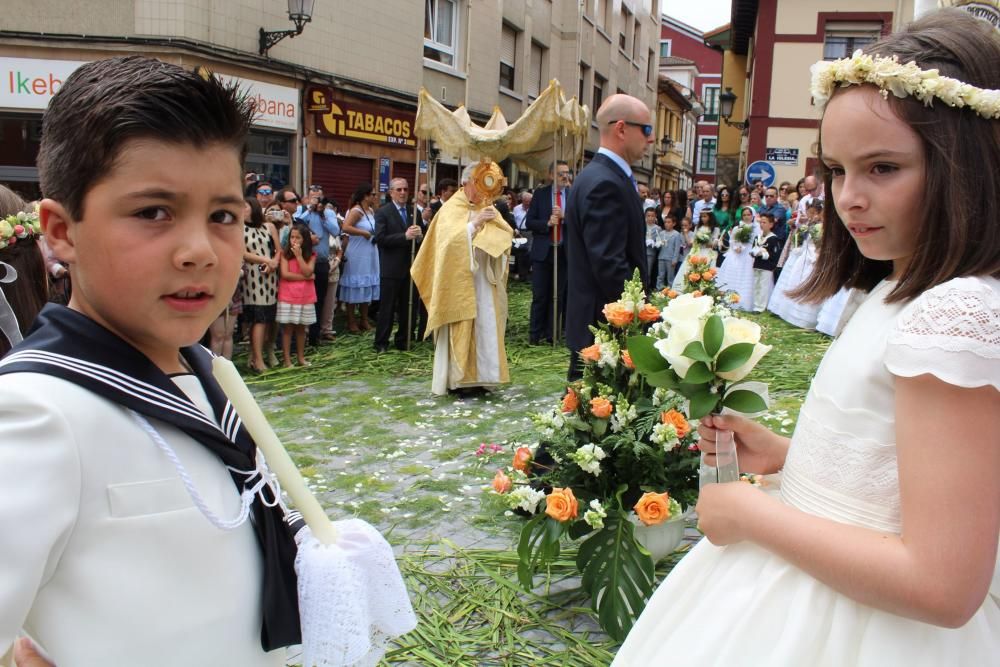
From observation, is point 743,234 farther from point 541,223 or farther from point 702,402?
point 702,402

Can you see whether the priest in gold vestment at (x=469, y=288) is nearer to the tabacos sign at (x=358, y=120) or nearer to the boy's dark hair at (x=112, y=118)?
the boy's dark hair at (x=112, y=118)

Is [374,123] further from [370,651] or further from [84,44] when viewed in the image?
[370,651]

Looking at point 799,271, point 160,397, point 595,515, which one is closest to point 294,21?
point 799,271

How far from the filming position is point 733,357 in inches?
57.1

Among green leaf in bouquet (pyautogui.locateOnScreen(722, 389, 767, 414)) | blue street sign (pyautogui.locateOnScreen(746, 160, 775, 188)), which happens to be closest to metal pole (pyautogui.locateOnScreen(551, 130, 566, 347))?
green leaf in bouquet (pyautogui.locateOnScreen(722, 389, 767, 414))

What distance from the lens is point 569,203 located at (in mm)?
5285

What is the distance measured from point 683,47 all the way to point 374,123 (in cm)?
5296

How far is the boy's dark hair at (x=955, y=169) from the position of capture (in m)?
1.22

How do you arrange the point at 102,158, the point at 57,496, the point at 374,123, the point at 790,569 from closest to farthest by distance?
1. the point at 57,496
2. the point at 102,158
3. the point at 790,569
4. the point at 374,123

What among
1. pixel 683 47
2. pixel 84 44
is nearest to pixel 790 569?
pixel 84 44

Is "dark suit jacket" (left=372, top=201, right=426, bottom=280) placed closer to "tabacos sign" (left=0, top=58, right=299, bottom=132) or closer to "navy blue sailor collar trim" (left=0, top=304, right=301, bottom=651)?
"tabacos sign" (left=0, top=58, right=299, bottom=132)

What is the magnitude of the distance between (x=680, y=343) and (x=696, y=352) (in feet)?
0.17

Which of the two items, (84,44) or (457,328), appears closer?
(457,328)

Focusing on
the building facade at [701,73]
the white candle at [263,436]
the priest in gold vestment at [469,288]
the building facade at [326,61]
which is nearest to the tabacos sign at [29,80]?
the building facade at [326,61]
